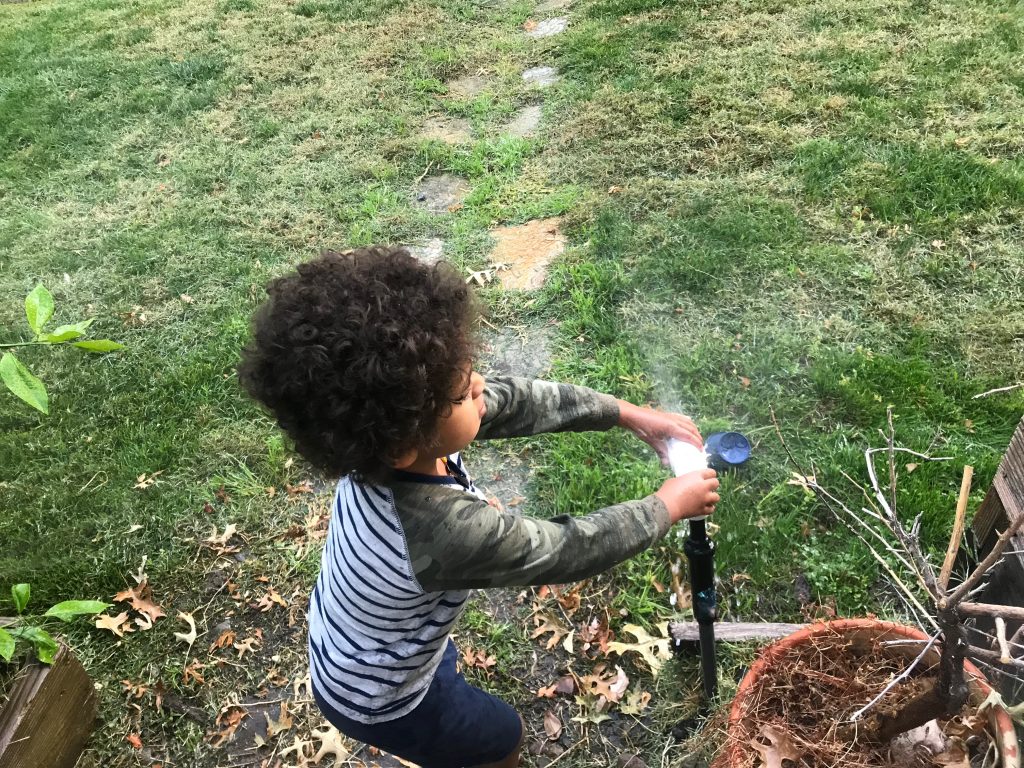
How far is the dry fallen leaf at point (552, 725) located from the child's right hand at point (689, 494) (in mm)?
1071

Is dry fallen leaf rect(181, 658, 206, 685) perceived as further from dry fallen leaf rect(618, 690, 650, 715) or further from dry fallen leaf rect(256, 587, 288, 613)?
dry fallen leaf rect(618, 690, 650, 715)

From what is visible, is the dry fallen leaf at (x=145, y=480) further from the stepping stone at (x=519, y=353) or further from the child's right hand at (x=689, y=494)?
the child's right hand at (x=689, y=494)

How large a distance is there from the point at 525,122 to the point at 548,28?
5.45 feet

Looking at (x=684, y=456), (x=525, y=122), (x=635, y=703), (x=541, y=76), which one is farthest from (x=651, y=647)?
(x=541, y=76)

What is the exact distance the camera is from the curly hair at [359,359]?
1.29 metres

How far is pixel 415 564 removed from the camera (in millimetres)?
1431

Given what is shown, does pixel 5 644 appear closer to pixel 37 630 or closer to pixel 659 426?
pixel 37 630

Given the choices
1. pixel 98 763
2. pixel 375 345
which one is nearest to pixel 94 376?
pixel 98 763

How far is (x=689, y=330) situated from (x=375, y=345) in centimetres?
238

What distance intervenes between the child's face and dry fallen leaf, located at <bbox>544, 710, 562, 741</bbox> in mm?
1289

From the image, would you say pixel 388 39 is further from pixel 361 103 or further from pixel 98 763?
pixel 98 763

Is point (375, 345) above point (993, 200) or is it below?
above

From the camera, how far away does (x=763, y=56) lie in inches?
204

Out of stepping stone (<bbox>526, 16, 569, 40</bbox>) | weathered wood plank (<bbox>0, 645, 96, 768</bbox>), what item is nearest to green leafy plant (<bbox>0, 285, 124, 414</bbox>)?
weathered wood plank (<bbox>0, 645, 96, 768</bbox>)
